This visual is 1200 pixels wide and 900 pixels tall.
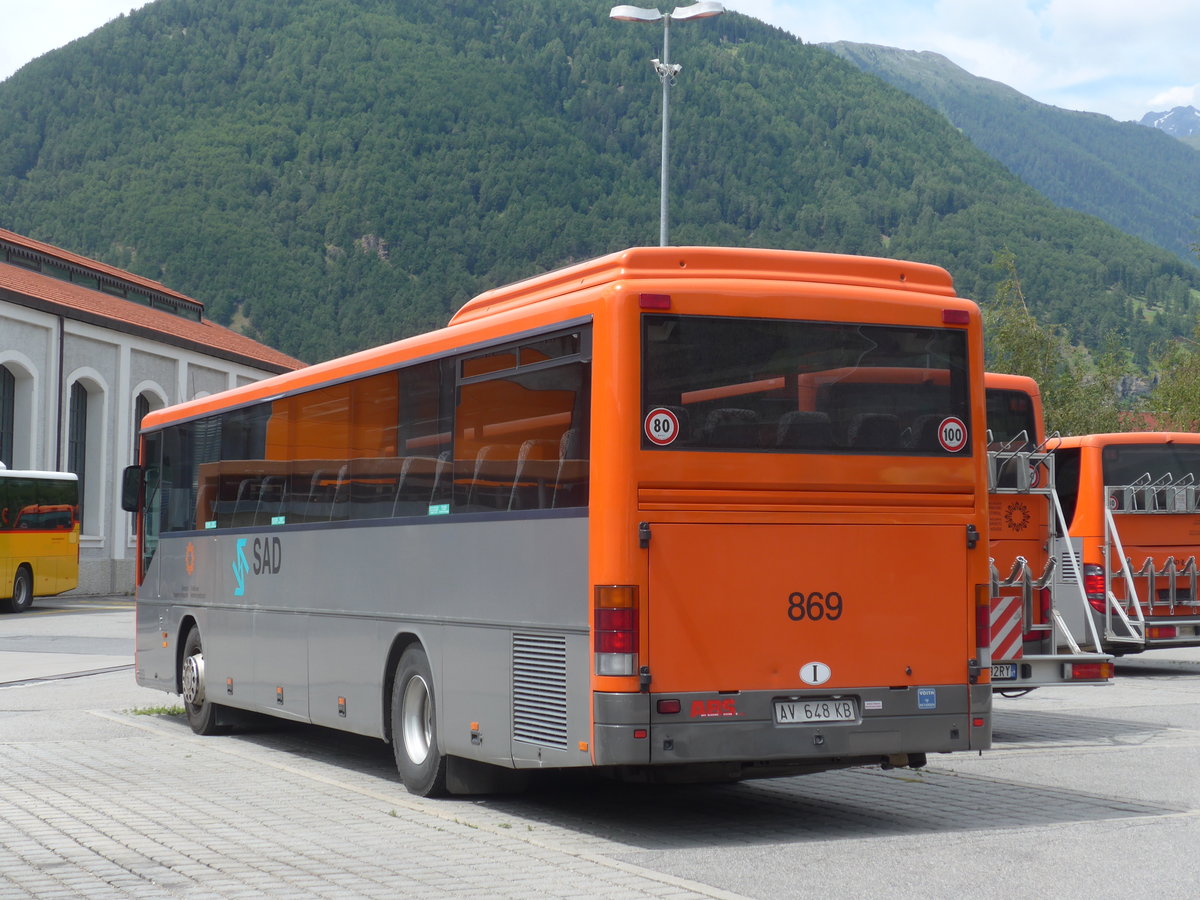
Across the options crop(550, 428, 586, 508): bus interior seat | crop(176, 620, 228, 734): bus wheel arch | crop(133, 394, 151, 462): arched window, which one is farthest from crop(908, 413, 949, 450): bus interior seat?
crop(133, 394, 151, 462): arched window

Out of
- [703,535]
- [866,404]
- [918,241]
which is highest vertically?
[918,241]

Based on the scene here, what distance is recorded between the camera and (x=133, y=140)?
143m

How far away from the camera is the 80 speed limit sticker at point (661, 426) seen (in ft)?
27.8

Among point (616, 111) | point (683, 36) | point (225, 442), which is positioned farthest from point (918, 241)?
point (225, 442)

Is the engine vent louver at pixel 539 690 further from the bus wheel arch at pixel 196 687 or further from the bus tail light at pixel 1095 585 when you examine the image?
the bus tail light at pixel 1095 585

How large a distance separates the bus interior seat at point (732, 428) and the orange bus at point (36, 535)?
3084 centimetres

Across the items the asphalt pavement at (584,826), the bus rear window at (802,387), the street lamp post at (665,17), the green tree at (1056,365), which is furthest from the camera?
the green tree at (1056,365)

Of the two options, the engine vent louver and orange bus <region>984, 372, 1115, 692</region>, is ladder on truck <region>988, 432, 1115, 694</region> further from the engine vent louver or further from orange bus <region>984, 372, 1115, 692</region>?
the engine vent louver

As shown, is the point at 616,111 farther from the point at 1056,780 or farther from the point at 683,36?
the point at 1056,780

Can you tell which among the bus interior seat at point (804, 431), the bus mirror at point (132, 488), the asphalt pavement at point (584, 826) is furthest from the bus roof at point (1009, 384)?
the bus mirror at point (132, 488)

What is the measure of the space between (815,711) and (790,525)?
0.98 m

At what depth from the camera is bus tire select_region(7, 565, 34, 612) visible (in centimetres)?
3762

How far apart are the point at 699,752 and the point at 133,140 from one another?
143 metres

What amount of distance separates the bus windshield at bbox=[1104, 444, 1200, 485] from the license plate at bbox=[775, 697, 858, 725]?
12.0 metres
